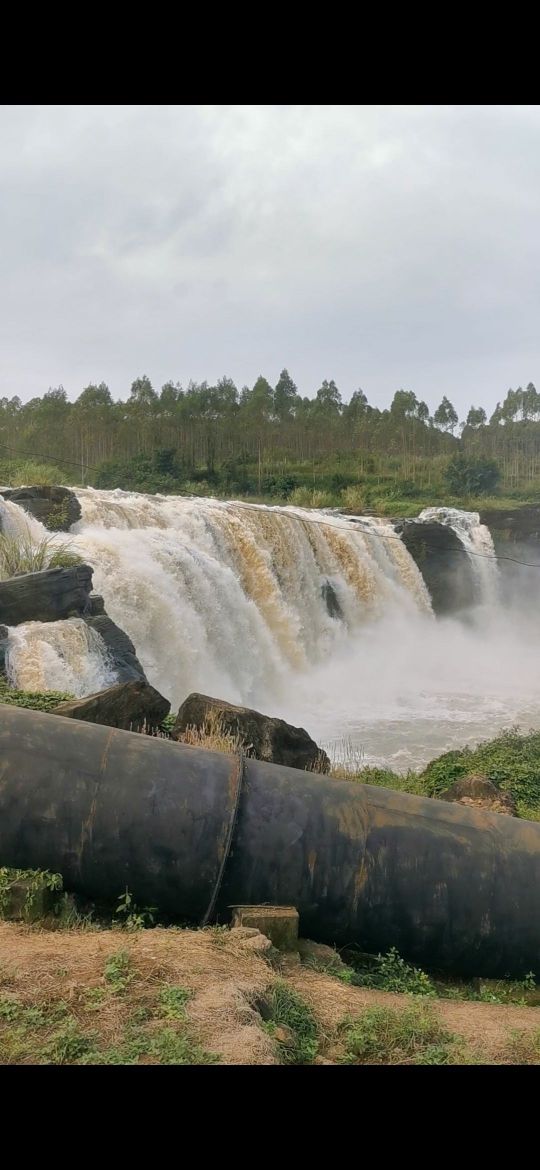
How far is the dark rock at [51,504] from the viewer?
16.0 meters

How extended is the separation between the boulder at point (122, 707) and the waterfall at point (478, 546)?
21403 millimetres

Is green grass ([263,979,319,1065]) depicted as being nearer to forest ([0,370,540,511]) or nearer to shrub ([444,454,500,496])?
forest ([0,370,540,511])

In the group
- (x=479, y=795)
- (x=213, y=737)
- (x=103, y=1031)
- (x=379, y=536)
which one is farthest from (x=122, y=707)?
(x=379, y=536)

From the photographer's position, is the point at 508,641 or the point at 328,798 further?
the point at 508,641

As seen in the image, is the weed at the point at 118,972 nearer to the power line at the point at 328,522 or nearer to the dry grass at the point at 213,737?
the dry grass at the point at 213,737

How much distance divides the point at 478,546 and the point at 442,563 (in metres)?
2.66

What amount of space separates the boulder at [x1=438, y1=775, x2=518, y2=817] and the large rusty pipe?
367 cm

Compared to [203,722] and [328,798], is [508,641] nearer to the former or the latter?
[203,722]

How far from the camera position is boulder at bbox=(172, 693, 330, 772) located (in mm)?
8609

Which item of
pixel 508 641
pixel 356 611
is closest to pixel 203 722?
pixel 356 611

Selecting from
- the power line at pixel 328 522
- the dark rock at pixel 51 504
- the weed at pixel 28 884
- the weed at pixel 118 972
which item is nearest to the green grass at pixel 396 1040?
the weed at pixel 118 972

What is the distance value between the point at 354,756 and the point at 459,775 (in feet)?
10.1

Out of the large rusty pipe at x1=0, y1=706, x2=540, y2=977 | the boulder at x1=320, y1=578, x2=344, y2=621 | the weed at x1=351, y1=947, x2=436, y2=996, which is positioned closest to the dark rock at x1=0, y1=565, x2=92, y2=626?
the large rusty pipe at x1=0, y1=706, x2=540, y2=977

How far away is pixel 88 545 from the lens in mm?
14828
